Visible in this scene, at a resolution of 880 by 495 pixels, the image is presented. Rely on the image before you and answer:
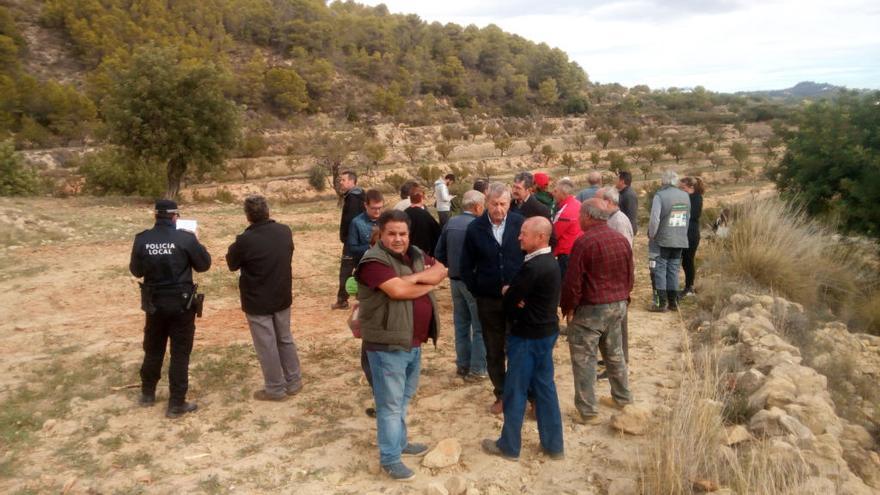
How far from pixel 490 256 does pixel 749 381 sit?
8.10 ft

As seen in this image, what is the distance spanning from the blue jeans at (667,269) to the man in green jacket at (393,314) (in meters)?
4.21

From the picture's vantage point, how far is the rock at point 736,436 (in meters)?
3.90

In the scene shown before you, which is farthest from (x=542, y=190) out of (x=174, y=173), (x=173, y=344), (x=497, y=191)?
(x=174, y=173)

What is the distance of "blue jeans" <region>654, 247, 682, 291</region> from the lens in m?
7.00

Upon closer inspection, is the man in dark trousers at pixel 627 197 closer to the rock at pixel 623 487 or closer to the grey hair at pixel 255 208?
the rock at pixel 623 487

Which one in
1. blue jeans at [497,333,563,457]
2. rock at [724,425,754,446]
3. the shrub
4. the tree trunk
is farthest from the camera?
the shrub

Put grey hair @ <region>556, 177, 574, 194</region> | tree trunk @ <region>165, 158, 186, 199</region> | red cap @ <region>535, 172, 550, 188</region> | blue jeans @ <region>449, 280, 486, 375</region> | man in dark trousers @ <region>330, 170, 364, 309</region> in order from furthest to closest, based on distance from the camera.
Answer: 1. tree trunk @ <region>165, 158, 186, 199</region>
2. man in dark trousers @ <region>330, 170, 364, 309</region>
3. red cap @ <region>535, 172, 550, 188</region>
4. grey hair @ <region>556, 177, 574, 194</region>
5. blue jeans @ <region>449, 280, 486, 375</region>

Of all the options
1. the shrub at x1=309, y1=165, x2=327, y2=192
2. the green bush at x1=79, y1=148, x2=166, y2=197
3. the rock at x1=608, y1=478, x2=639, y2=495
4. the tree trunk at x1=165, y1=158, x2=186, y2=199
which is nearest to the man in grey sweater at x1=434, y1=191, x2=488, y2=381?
the rock at x1=608, y1=478, x2=639, y2=495

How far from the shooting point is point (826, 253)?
9266 millimetres

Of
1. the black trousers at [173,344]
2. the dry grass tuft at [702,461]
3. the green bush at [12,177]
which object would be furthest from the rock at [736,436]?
the green bush at [12,177]

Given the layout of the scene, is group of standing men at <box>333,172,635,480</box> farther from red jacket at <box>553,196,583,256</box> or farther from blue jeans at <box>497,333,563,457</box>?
red jacket at <box>553,196,583,256</box>

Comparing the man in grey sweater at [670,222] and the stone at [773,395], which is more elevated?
the man in grey sweater at [670,222]

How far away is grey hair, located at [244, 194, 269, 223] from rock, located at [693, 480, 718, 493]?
342 cm

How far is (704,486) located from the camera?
340cm
